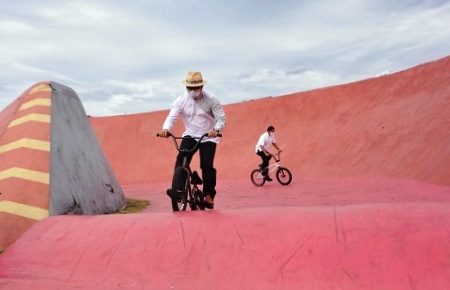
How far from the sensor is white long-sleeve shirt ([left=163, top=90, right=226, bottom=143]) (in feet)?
18.2

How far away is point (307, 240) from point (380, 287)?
79 centimetres

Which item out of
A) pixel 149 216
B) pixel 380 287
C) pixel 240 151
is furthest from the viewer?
pixel 240 151

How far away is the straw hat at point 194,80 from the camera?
5352 mm

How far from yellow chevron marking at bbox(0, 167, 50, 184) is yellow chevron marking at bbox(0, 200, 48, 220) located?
1.47ft

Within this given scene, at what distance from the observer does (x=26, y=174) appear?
19.8 feet

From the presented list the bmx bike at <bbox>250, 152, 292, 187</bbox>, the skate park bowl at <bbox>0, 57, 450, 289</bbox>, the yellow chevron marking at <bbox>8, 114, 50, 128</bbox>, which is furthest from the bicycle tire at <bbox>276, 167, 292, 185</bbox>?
the yellow chevron marking at <bbox>8, 114, 50, 128</bbox>

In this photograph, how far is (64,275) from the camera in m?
4.25

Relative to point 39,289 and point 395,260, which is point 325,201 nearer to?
point 395,260

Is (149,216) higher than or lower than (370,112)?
lower

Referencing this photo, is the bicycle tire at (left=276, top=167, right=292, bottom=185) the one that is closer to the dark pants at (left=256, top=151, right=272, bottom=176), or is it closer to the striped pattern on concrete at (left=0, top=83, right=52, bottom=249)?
the dark pants at (left=256, top=151, right=272, bottom=176)

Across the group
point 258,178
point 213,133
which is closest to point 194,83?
point 213,133

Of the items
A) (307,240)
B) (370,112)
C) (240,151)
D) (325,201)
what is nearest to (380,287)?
(307,240)

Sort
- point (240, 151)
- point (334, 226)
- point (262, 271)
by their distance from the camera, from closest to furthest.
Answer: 1. point (262, 271)
2. point (334, 226)
3. point (240, 151)

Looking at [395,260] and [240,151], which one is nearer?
[395,260]
